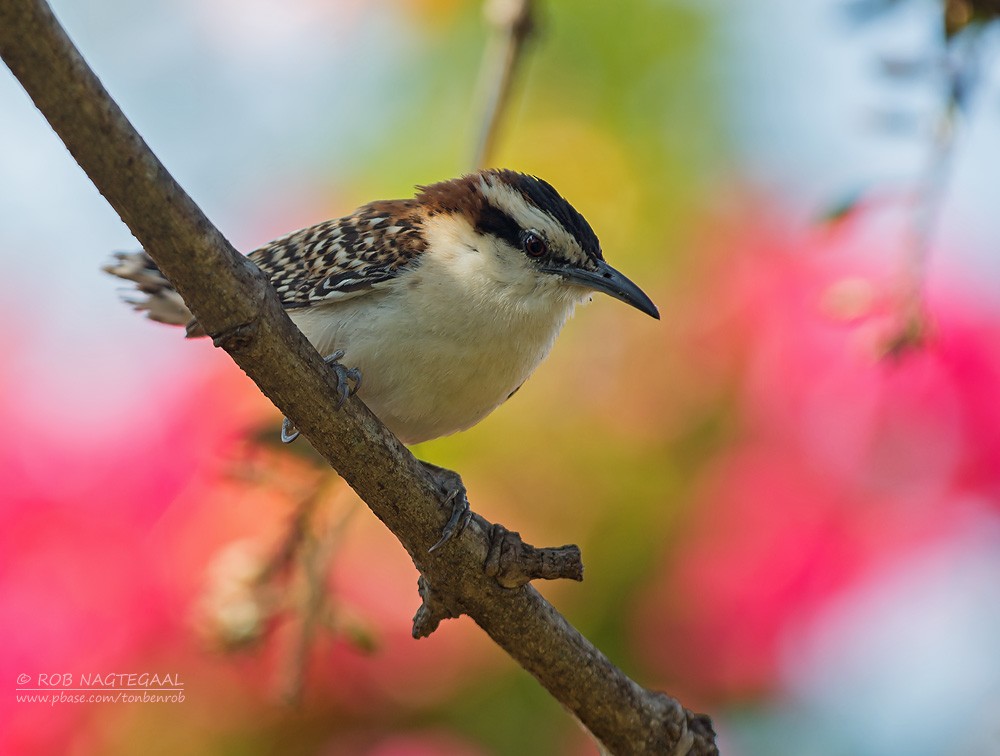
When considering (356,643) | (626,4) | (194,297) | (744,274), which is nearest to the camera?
(194,297)

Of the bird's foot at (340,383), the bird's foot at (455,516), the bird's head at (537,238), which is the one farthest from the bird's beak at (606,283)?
the bird's foot at (455,516)

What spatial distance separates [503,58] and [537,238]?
2.12 feet

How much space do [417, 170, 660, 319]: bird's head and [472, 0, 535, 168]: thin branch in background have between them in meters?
0.21

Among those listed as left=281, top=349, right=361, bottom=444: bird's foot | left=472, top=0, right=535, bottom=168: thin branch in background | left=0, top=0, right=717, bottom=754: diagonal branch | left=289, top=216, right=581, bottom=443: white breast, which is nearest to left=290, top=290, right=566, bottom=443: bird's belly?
left=289, top=216, right=581, bottom=443: white breast

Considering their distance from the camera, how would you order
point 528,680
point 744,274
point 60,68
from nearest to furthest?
point 60,68 → point 528,680 → point 744,274

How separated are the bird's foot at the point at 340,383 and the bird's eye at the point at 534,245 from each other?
2.44 ft

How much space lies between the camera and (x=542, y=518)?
3.65 metres

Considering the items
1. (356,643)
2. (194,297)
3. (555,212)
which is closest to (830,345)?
(555,212)

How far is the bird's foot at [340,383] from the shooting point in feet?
7.86

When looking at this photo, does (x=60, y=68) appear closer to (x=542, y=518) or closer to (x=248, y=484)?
(x=248, y=484)

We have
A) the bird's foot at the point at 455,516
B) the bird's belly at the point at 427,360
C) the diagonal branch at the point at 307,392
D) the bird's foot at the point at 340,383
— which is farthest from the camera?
the bird's belly at the point at 427,360

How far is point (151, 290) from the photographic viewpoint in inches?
154

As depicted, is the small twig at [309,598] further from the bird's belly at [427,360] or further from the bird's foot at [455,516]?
the bird's foot at [455,516]

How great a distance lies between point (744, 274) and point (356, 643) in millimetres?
1902
